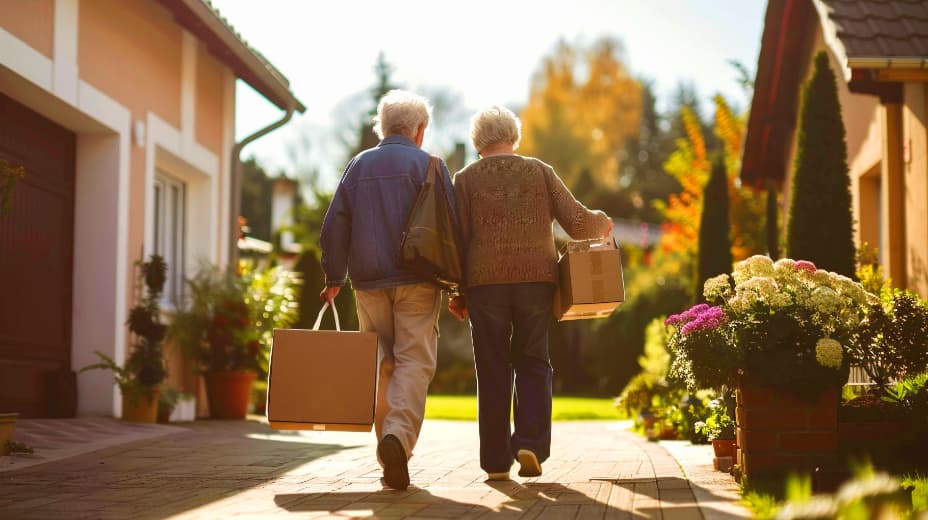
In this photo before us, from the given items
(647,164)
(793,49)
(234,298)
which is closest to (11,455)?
(234,298)

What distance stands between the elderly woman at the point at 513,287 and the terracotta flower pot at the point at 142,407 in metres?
4.62

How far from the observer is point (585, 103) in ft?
145

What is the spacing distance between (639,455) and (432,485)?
2.08 m

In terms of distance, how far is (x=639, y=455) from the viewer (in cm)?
696

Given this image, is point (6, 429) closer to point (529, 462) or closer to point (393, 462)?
point (393, 462)

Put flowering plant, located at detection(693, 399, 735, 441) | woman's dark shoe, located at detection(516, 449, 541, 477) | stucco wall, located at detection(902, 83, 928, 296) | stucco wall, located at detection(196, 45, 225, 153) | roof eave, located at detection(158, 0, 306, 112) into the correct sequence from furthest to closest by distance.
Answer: stucco wall, located at detection(196, 45, 225, 153) < roof eave, located at detection(158, 0, 306, 112) < stucco wall, located at detection(902, 83, 928, 296) < flowering plant, located at detection(693, 399, 735, 441) < woman's dark shoe, located at detection(516, 449, 541, 477)

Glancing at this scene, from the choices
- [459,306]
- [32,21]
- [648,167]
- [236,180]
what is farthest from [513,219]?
[648,167]

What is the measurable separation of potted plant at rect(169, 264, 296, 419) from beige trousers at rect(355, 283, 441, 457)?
573cm

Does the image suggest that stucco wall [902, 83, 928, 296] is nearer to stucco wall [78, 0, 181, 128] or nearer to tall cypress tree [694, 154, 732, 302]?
tall cypress tree [694, 154, 732, 302]

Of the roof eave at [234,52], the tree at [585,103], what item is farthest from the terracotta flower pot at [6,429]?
the tree at [585,103]

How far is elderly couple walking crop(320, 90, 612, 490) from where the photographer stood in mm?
5359

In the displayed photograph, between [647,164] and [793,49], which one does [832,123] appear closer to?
[793,49]

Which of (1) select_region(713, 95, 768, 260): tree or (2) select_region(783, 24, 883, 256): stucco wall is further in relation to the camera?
(1) select_region(713, 95, 768, 260): tree

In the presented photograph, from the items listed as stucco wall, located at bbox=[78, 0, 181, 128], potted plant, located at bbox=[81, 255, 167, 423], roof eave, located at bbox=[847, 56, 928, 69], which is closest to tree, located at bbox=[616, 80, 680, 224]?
stucco wall, located at bbox=[78, 0, 181, 128]
